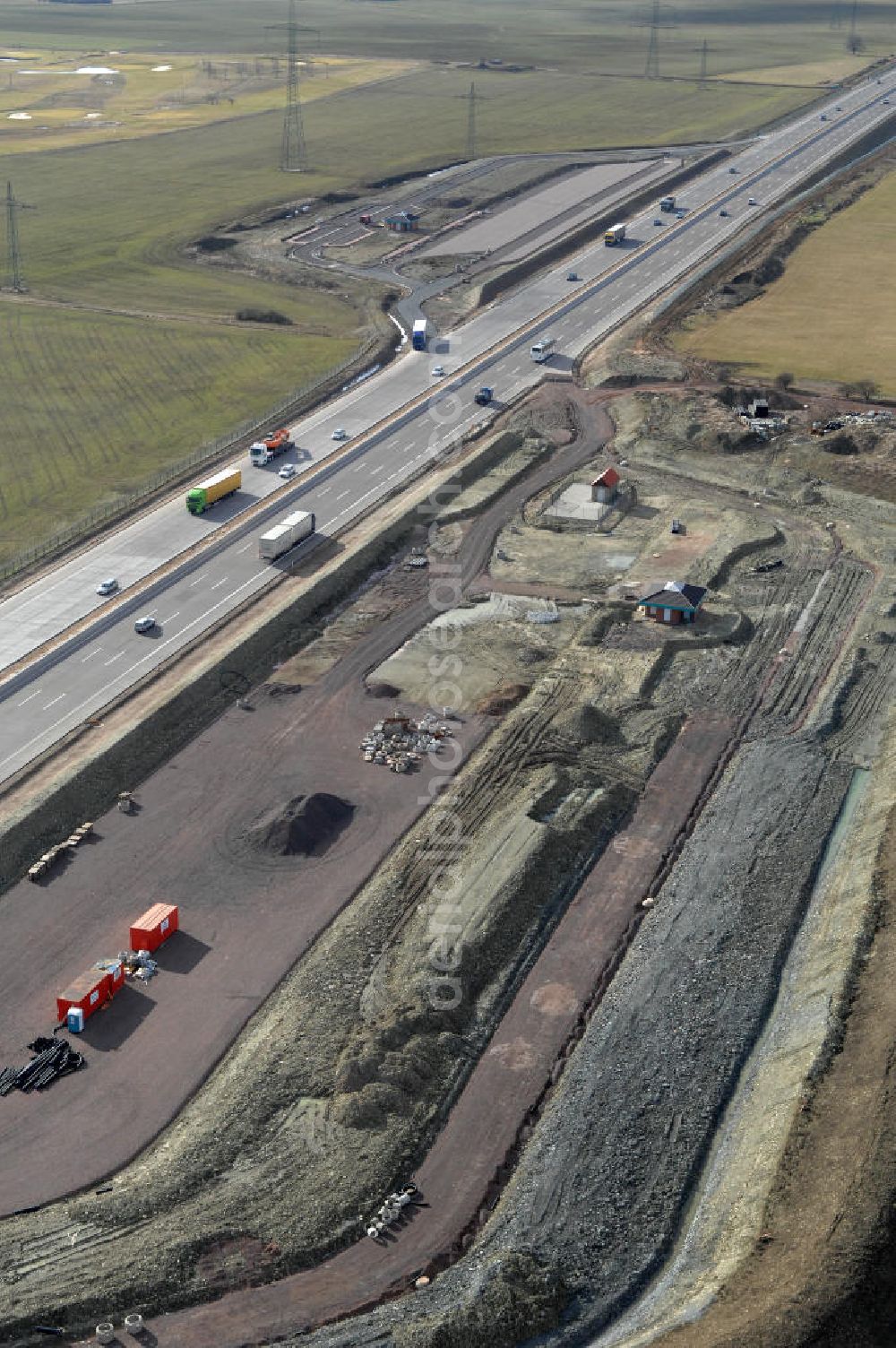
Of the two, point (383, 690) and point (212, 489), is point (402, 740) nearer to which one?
point (383, 690)

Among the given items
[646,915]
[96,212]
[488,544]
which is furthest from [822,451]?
[96,212]

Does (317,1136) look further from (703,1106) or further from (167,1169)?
(703,1106)

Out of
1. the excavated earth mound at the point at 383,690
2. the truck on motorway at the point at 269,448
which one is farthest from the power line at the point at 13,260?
the excavated earth mound at the point at 383,690

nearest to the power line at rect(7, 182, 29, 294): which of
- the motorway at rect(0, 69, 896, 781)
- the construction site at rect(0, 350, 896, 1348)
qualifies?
the motorway at rect(0, 69, 896, 781)

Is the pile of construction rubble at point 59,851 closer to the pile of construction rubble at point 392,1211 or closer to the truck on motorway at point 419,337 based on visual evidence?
the pile of construction rubble at point 392,1211

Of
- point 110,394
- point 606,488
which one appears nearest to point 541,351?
point 606,488

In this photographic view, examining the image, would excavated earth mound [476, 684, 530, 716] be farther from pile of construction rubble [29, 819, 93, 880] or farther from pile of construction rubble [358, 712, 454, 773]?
pile of construction rubble [29, 819, 93, 880]
